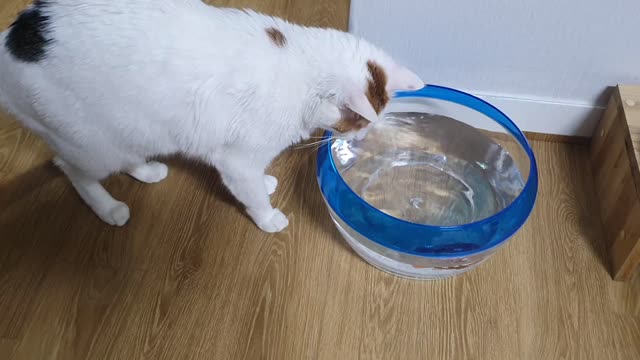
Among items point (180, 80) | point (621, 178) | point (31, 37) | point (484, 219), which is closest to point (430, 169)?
point (484, 219)

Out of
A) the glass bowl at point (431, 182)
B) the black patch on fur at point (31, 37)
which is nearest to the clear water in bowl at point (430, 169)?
the glass bowl at point (431, 182)

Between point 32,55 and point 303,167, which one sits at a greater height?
point 32,55

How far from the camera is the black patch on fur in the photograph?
95 centimetres

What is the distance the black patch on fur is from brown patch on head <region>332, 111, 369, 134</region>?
0.54 m

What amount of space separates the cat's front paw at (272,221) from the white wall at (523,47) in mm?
497

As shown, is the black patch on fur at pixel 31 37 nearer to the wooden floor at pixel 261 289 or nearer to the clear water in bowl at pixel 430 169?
the wooden floor at pixel 261 289

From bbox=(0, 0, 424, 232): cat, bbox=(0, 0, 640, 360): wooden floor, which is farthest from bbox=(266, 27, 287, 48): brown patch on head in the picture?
bbox=(0, 0, 640, 360): wooden floor

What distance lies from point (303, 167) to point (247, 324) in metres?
0.46

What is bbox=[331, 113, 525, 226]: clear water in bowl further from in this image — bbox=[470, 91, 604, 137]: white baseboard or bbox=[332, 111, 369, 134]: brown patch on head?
bbox=[332, 111, 369, 134]: brown patch on head

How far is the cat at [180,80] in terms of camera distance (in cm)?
96

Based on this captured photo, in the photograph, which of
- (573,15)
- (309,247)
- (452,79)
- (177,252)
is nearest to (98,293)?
(177,252)

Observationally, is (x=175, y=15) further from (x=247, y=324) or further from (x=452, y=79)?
(x=452, y=79)

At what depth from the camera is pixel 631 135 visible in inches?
49.3

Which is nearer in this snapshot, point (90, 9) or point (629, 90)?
point (90, 9)
